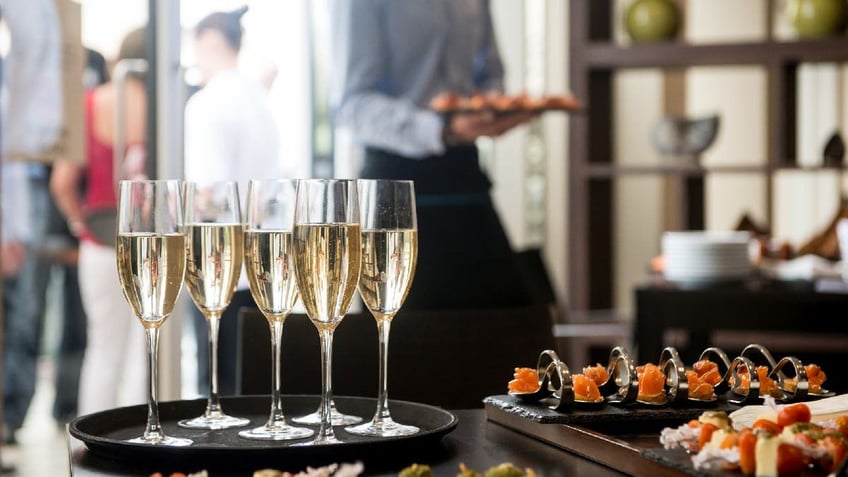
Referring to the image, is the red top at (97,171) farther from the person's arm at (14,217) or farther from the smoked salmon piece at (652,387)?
the smoked salmon piece at (652,387)

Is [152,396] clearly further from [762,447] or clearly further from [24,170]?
[24,170]

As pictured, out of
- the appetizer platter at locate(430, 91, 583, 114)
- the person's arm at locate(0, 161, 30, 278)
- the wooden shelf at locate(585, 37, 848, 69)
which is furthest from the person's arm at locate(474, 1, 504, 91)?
the person's arm at locate(0, 161, 30, 278)

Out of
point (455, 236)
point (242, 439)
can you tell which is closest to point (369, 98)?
point (455, 236)

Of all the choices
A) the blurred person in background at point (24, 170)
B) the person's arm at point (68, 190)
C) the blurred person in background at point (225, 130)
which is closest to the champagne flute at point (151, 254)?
the blurred person in background at point (24, 170)

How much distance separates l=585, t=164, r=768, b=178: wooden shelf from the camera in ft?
13.3

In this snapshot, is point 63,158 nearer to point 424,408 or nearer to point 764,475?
point 424,408

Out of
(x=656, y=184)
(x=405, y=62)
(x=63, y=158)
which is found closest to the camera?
(x=405, y=62)

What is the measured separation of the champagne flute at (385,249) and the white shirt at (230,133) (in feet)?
8.54

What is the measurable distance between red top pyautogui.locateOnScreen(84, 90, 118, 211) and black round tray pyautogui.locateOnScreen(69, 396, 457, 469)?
2.78 meters

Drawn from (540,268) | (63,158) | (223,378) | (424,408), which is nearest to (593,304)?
(540,268)

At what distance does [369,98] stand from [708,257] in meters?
0.97

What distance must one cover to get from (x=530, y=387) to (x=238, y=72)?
9.78 feet

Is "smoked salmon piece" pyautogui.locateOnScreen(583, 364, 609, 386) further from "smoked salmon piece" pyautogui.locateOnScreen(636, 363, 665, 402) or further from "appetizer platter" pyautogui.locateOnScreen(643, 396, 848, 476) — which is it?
"appetizer platter" pyautogui.locateOnScreen(643, 396, 848, 476)

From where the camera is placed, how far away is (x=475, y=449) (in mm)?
970
